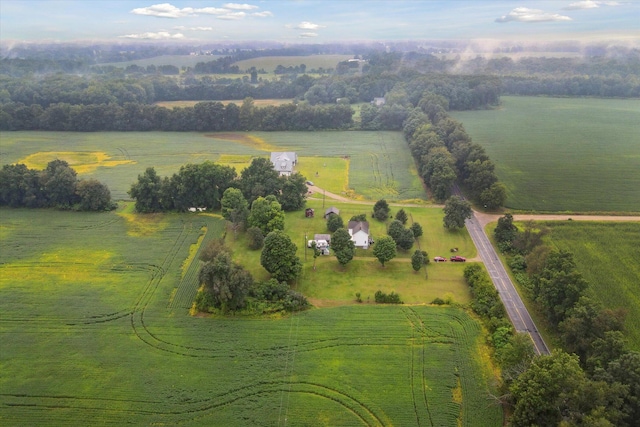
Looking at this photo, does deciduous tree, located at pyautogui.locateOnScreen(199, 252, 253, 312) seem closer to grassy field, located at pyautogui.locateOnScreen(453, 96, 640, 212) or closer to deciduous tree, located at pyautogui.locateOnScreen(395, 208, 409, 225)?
deciduous tree, located at pyautogui.locateOnScreen(395, 208, 409, 225)

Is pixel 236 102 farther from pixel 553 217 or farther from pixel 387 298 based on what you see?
Result: pixel 387 298

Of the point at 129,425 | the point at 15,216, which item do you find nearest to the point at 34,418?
the point at 129,425

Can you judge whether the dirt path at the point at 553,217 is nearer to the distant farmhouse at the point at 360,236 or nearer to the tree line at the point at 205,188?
the distant farmhouse at the point at 360,236

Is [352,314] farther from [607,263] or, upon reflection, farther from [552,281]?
[607,263]

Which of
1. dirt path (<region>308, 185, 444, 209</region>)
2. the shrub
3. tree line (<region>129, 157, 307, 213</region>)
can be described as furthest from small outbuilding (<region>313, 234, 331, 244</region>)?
dirt path (<region>308, 185, 444, 209</region>)

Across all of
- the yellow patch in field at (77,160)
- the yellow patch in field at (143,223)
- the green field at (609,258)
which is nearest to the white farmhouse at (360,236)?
the green field at (609,258)

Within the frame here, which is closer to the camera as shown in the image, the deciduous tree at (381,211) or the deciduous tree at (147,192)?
the deciduous tree at (381,211)
